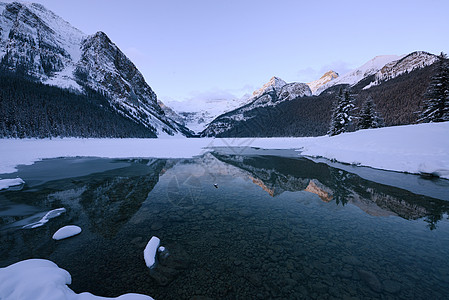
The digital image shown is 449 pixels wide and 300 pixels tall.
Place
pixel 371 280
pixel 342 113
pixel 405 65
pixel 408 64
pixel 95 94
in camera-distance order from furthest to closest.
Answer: pixel 405 65
pixel 408 64
pixel 95 94
pixel 342 113
pixel 371 280

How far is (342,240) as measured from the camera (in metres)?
5.93

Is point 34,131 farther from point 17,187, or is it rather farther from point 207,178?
point 207,178

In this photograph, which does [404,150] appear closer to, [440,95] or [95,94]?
[440,95]

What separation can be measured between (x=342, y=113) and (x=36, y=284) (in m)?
46.6

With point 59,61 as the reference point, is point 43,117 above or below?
below

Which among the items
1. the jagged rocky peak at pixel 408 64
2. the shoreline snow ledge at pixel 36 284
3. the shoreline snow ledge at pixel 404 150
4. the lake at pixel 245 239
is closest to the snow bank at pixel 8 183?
the lake at pixel 245 239

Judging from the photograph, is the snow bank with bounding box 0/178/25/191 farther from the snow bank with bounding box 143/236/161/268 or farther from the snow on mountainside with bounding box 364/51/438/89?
the snow on mountainside with bounding box 364/51/438/89

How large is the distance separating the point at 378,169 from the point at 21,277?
22394 millimetres

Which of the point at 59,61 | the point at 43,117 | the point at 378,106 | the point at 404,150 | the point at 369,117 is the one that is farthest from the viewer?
the point at 59,61

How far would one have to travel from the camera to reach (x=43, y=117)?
63312 mm

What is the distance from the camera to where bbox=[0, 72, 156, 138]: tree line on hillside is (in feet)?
185

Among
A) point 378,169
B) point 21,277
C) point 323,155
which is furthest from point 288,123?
point 21,277

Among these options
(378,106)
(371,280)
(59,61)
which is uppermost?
(59,61)

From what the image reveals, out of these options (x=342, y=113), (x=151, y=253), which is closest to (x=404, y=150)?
(x=151, y=253)
